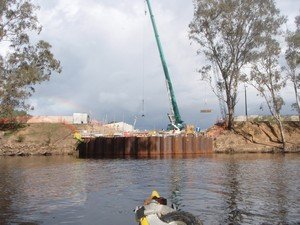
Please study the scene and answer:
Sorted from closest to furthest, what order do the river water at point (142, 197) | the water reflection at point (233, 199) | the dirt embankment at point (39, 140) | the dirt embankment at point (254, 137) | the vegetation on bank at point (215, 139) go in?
the water reflection at point (233, 199)
the river water at point (142, 197)
the dirt embankment at point (254, 137)
the vegetation on bank at point (215, 139)
the dirt embankment at point (39, 140)

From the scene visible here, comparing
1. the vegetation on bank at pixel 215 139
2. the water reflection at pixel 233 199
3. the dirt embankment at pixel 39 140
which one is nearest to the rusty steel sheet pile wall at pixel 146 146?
the vegetation on bank at pixel 215 139

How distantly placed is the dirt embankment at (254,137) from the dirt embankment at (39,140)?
987 inches

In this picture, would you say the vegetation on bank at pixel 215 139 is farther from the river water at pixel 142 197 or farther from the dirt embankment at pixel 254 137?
the river water at pixel 142 197

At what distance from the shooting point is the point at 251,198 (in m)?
18.9

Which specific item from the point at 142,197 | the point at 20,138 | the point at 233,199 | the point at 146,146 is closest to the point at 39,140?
the point at 20,138

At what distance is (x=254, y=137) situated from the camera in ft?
222

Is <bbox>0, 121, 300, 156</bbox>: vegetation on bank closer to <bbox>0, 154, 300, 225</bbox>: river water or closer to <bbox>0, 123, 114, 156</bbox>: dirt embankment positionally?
<bbox>0, 123, 114, 156</bbox>: dirt embankment

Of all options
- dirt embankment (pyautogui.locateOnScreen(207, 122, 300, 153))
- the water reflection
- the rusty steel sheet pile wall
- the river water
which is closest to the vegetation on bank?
dirt embankment (pyautogui.locateOnScreen(207, 122, 300, 153))

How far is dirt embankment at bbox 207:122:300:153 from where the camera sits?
63531mm

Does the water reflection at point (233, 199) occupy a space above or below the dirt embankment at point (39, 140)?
below

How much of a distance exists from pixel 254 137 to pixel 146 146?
2009cm

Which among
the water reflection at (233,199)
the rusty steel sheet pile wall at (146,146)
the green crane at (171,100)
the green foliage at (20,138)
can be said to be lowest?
the water reflection at (233,199)

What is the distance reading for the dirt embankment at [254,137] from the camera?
6353 centimetres

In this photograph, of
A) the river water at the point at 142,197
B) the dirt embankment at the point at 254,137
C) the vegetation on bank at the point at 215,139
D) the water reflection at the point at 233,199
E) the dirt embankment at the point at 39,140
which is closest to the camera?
the water reflection at the point at 233,199
